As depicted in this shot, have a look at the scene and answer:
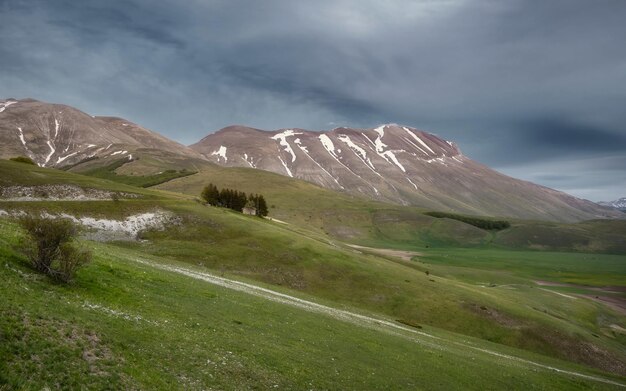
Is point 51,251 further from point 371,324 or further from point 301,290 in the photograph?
point 301,290

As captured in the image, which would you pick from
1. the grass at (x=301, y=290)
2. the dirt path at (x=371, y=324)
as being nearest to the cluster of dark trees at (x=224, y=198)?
the grass at (x=301, y=290)

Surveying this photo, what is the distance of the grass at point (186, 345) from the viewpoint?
53.6 ft

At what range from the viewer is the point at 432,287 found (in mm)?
75062

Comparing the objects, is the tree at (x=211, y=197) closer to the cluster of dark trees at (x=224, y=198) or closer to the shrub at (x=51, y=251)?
the cluster of dark trees at (x=224, y=198)

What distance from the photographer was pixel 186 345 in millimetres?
22016

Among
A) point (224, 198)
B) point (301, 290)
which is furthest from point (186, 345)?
point (224, 198)

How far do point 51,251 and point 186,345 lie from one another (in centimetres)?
1109

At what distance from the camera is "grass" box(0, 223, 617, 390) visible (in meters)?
16.3

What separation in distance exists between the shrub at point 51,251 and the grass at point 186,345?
1.03m

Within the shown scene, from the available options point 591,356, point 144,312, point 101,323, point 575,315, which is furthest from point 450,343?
point 575,315

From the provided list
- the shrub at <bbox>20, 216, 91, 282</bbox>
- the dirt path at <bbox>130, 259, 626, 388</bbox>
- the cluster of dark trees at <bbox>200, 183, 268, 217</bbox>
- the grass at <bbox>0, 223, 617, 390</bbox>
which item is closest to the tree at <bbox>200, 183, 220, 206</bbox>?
the cluster of dark trees at <bbox>200, 183, 268, 217</bbox>

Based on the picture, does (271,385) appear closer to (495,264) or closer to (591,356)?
(591,356)

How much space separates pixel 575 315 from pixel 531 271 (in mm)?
74958

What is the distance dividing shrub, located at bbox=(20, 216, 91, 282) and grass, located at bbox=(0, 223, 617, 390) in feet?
3.37
